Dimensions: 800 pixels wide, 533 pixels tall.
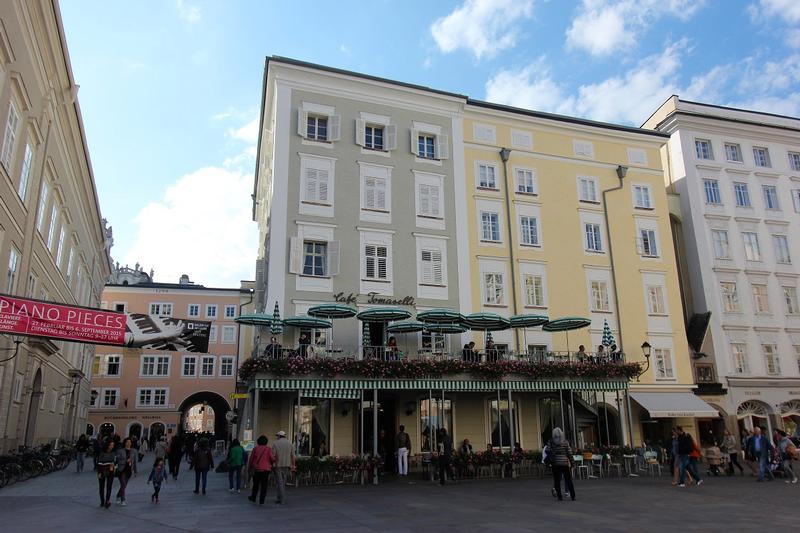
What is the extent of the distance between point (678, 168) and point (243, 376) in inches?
1117

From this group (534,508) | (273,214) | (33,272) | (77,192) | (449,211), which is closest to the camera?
(534,508)

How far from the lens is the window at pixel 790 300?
3600 cm

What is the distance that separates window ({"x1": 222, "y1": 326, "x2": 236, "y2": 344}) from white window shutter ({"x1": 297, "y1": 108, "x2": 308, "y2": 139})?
3515cm

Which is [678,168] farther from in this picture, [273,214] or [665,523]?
[665,523]

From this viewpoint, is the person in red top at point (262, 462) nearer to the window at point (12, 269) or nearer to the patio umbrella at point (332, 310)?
the patio umbrella at point (332, 310)

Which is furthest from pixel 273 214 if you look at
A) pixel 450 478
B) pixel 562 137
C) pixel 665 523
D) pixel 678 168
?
pixel 678 168

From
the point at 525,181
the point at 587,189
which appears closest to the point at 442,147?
the point at 525,181

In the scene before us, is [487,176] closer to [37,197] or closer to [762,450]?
[762,450]

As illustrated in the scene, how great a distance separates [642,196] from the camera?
33.5 m

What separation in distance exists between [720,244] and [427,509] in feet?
95.1

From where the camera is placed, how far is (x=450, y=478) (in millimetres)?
21391

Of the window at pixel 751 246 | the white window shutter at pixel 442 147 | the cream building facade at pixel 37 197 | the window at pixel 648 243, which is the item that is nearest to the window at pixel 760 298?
the window at pixel 751 246

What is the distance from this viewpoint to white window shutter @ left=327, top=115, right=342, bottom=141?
27.8 meters

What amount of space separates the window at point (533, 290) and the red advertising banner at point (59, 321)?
1797cm
